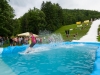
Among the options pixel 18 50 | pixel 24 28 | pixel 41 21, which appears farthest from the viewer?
pixel 24 28

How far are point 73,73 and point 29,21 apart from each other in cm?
4806

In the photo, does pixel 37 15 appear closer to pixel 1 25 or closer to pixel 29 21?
pixel 29 21

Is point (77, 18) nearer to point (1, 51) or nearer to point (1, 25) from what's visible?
point (1, 25)

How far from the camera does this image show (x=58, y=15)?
202 ft

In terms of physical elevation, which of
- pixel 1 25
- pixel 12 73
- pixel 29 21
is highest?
pixel 29 21

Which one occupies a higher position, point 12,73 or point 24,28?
point 24,28

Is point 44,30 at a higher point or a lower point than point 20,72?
higher

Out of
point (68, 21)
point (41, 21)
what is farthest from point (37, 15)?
point (68, 21)

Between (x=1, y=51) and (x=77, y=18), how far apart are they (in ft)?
282

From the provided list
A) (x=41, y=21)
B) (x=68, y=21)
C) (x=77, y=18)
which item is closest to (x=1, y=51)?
(x=41, y=21)

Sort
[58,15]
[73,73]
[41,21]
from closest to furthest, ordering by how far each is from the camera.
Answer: [73,73], [41,21], [58,15]

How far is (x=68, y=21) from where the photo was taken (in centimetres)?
8906

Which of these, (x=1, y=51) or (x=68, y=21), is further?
(x=68, y=21)

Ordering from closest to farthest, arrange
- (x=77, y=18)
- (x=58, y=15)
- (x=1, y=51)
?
(x=1, y=51) → (x=58, y=15) → (x=77, y=18)
